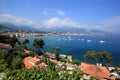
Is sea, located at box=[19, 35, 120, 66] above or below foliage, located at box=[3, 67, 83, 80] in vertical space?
below

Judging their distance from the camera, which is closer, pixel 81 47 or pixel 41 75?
pixel 41 75

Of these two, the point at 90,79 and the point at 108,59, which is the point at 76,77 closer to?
the point at 90,79

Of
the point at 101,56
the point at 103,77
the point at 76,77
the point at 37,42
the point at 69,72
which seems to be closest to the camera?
the point at 76,77

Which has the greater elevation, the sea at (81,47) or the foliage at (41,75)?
the foliage at (41,75)

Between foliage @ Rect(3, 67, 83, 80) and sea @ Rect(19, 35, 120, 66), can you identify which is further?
sea @ Rect(19, 35, 120, 66)

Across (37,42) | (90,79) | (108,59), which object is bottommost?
(108,59)

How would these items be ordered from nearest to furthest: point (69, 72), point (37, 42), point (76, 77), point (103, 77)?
point (76, 77) → point (69, 72) → point (103, 77) → point (37, 42)

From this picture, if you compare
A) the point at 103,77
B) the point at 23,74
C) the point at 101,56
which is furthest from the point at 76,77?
the point at 101,56

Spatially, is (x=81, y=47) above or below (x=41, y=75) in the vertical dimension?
below

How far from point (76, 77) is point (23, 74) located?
4.23 feet

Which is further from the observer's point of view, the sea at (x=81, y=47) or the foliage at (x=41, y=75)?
the sea at (x=81, y=47)

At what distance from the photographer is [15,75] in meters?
4.31

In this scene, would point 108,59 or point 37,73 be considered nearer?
point 37,73

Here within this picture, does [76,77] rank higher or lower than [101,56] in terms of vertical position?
higher
